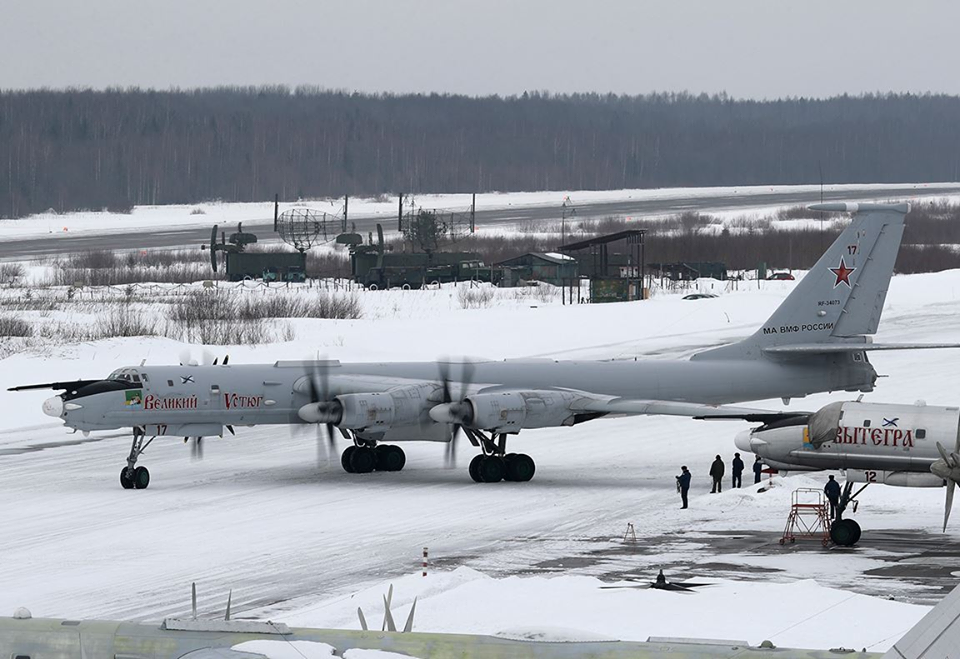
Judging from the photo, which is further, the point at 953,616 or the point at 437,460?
the point at 437,460

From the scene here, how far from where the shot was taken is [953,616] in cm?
1015

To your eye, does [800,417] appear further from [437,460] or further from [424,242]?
[424,242]

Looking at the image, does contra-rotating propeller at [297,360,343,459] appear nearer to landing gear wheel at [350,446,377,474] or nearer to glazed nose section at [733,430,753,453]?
landing gear wheel at [350,446,377,474]

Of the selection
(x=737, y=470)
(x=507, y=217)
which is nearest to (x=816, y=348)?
(x=737, y=470)

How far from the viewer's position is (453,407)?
3503cm

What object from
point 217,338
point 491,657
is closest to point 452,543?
point 491,657

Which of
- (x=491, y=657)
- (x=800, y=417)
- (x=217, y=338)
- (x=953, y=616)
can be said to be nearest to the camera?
(x=953, y=616)

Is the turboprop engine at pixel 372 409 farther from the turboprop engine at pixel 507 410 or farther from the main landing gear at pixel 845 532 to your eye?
the main landing gear at pixel 845 532

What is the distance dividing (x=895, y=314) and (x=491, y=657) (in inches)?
2625

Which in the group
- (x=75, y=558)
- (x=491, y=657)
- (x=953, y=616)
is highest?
(x=953, y=616)

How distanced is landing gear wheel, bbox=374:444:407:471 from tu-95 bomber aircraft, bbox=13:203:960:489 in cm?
4

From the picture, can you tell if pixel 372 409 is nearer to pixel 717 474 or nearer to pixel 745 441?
pixel 717 474

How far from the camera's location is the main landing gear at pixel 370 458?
3712cm

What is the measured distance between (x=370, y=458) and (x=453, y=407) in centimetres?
350
